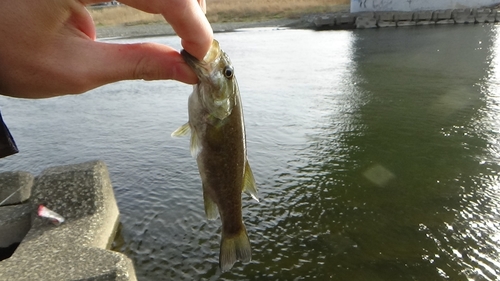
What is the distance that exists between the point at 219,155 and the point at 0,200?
5120mm

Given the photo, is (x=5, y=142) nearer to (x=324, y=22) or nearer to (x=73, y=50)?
(x=73, y=50)

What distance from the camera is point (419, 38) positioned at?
32531mm

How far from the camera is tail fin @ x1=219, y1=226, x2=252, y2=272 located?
3.38 metres

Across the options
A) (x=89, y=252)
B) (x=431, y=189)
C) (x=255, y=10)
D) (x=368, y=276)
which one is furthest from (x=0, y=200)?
(x=255, y=10)

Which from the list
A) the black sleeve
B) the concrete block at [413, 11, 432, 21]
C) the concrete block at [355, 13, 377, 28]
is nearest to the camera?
the black sleeve

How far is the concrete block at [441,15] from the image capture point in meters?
42.9

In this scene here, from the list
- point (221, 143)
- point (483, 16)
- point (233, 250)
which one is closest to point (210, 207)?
point (233, 250)

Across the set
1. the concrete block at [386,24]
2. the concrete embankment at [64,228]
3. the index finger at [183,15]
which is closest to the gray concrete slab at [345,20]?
the concrete block at [386,24]

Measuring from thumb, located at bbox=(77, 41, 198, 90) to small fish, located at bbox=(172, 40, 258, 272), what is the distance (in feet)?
0.35

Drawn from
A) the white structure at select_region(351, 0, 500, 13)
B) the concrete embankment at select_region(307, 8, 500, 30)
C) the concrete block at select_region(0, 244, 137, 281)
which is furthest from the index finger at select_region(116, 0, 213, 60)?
the white structure at select_region(351, 0, 500, 13)

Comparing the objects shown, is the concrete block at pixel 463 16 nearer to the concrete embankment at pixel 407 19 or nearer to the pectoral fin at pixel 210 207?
the concrete embankment at pixel 407 19

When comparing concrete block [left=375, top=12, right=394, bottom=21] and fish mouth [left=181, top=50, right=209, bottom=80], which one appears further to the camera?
concrete block [left=375, top=12, right=394, bottom=21]

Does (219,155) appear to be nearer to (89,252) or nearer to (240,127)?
(240,127)

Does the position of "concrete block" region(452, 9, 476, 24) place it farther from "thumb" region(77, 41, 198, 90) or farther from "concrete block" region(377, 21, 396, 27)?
"thumb" region(77, 41, 198, 90)
